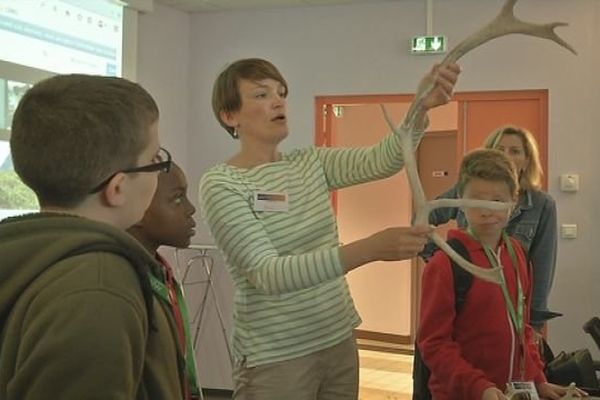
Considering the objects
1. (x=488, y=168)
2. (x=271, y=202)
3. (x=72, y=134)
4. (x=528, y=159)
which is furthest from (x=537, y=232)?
(x=72, y=134)

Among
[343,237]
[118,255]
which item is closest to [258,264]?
[118,255]

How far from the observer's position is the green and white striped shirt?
1.81m

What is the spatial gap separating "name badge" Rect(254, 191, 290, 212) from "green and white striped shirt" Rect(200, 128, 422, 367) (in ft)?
0.04

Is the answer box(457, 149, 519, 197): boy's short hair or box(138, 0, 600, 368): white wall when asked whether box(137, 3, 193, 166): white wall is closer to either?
box(138, 0, 600, 368): white wall

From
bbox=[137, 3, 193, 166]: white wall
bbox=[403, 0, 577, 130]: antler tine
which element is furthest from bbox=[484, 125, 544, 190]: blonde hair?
bbox=[137, 3, 193, 166]: white wall

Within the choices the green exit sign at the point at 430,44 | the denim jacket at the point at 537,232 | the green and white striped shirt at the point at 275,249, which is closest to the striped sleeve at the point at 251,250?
the green and white striped shirt at the point at 275,249

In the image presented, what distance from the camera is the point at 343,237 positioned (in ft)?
26.8

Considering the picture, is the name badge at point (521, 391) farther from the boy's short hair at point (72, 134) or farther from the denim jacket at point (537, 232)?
the denim jacket at point (537, 232)

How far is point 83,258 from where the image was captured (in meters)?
0.93

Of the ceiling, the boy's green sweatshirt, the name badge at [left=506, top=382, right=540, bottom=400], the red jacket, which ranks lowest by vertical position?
the name badge at [left=506, top=382, right=540, bottom=400]

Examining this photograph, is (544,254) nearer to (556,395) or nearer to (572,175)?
(556,395)

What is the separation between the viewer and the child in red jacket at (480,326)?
1992 millimetres

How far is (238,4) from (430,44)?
5.14ft

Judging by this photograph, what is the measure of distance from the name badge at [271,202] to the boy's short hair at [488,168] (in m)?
0.61
